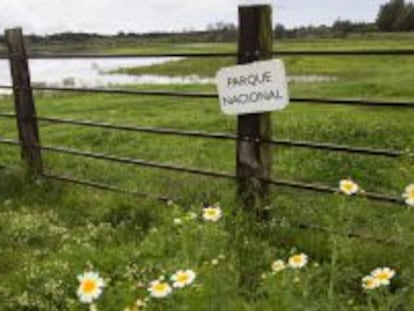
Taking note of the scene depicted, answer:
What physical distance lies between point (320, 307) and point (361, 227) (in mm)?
2894

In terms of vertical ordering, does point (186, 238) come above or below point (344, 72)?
above

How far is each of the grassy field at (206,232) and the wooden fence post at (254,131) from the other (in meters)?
0.15

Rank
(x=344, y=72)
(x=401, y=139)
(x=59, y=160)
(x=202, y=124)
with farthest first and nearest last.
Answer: (x=344, y=72), (x=202, y=124), (x=401, y=139), (x=59, y=160)

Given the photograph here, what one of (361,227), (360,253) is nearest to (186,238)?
(360,253)

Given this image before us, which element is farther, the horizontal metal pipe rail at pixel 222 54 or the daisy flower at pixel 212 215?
the horizontal metal pipe rail at pixel 222 54

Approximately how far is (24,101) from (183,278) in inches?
200

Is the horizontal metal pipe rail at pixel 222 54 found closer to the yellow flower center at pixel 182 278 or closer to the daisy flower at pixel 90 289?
the yellow flower center at pixel 182 278

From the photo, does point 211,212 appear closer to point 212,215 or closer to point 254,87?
point 212,215

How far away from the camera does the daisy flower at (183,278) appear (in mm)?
2983

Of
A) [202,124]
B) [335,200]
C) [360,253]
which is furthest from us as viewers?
[202,124]

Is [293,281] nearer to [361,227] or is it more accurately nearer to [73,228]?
[361,227]

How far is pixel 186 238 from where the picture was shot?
11.9 ft

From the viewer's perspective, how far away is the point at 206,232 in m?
3.56

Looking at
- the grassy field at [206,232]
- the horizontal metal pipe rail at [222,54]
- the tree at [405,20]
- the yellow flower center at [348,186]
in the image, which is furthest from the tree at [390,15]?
the yellow flower center at [348,186]
